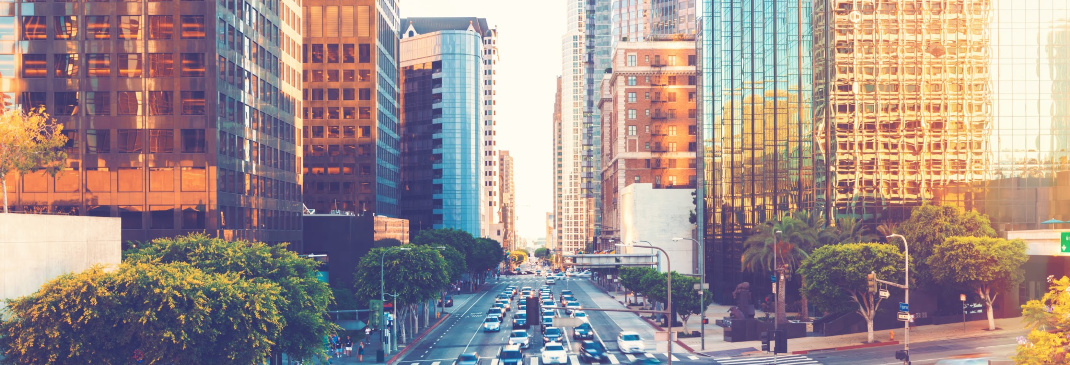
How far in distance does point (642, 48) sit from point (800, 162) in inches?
2842

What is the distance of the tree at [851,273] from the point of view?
Result: 229 ft

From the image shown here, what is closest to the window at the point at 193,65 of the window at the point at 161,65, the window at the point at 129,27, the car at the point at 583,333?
the window at the point at 161,65

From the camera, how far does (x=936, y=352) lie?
2438 inches

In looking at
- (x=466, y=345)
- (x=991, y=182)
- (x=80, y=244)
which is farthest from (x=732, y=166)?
(x=80, y=244)

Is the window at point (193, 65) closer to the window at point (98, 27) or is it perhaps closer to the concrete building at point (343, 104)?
the window at point (98, 27)

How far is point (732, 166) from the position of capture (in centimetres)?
12156

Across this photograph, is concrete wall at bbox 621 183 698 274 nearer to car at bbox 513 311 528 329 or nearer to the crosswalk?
car at bbox 513 311 528 329

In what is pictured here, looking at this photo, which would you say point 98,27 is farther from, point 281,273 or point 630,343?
point 630,343

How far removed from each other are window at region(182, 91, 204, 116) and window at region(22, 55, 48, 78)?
10.5 meters

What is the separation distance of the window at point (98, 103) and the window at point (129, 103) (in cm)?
88

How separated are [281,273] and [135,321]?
77.2ft

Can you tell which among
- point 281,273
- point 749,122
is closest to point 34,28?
point 281,273

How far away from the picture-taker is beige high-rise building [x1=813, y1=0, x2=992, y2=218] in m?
88.3

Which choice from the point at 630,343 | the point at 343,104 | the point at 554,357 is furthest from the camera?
the point at 343,104
